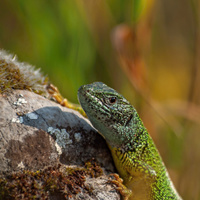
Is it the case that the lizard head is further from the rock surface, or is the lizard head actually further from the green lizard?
the rock surface

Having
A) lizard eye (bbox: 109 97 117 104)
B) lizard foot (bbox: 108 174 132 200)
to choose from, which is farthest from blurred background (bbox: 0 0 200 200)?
lizard foot (bbox: 108 174 132 200)

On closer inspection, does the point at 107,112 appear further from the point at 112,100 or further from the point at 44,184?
Answer: the point at 44,184

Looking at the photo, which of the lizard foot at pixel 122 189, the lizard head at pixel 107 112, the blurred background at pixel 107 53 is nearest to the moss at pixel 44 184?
the lizard foot at pixel 122 189

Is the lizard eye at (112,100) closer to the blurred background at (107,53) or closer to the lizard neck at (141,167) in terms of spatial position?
the lizard neck at (141,167)

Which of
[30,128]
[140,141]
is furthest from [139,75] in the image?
[30,128]

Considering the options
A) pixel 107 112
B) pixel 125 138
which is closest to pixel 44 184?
pixel 107 112

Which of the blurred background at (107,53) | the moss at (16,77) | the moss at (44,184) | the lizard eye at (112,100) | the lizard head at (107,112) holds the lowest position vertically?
the moss at (44,184)

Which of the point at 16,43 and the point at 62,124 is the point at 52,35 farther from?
the point at 62,124
